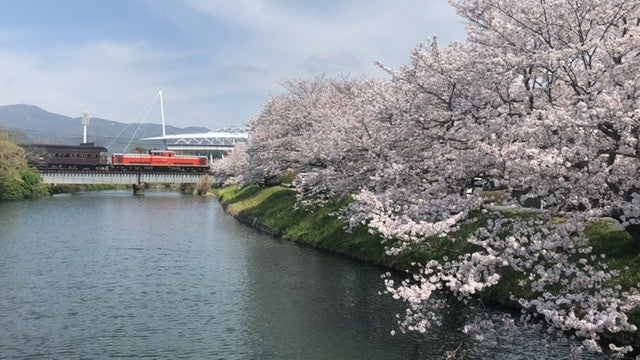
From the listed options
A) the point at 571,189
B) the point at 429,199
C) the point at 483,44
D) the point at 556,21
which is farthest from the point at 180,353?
the point at 556,21

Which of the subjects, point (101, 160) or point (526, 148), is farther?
point (101, 160)

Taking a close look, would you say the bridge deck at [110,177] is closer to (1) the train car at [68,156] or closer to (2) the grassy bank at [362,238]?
(1) the train car at [68,156]

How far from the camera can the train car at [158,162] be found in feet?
321

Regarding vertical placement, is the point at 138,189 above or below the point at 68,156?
below

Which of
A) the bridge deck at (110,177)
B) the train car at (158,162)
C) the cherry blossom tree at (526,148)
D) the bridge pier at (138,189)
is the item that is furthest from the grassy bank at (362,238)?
the train car at (158,162)

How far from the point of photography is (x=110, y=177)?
8844 cm

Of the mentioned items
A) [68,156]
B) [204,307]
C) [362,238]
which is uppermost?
[68,156]

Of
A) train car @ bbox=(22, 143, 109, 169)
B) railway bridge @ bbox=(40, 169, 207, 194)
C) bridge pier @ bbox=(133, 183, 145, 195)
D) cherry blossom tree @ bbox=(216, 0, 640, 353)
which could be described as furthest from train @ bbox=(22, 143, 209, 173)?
cherry blossom tree @ bbox=(216, 0, 640, 353)

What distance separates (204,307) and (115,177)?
250 ft

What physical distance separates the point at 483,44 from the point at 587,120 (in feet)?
17.2

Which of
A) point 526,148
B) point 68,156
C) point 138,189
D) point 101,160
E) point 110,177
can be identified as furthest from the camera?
point 101,160

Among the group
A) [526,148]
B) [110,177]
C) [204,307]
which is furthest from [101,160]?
[526,148]

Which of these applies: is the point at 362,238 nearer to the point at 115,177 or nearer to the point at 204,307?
the point at 204,307

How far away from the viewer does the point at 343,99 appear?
40.3m
